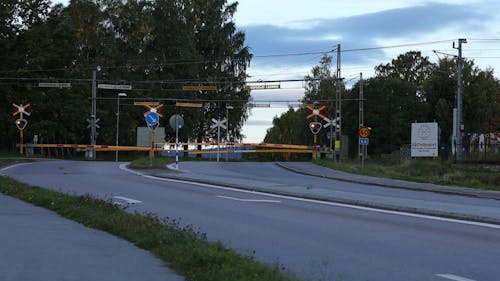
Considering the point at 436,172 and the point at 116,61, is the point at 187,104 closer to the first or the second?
the point at 116,61

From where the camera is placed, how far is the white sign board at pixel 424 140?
138 feet

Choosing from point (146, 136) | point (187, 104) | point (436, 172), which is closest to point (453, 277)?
point (436, 172)

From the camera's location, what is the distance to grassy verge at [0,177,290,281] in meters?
7.11

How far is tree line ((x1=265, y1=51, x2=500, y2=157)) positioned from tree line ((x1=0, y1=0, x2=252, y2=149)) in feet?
33.7

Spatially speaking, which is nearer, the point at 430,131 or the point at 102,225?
the point at 102,225

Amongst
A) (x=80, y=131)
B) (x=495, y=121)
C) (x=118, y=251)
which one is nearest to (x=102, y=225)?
(x=118, y=251)

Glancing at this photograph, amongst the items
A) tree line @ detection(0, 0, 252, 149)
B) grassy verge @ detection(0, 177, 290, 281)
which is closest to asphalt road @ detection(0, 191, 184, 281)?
grassy verge @ detection(0, 177, 290, 281)

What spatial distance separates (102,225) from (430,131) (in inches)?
1333

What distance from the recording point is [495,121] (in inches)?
2566

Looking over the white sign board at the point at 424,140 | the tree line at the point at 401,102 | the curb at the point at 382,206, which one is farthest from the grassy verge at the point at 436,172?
the tree line at the point at 401,102

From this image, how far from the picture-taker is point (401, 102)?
86.2 metres

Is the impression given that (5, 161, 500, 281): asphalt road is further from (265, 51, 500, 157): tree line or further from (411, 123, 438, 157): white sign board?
(265, 51, 500, 157): tree line

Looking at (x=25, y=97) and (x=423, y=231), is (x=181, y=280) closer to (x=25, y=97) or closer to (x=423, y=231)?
(x=423, y=231)

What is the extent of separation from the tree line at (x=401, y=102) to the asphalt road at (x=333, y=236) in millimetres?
37071
